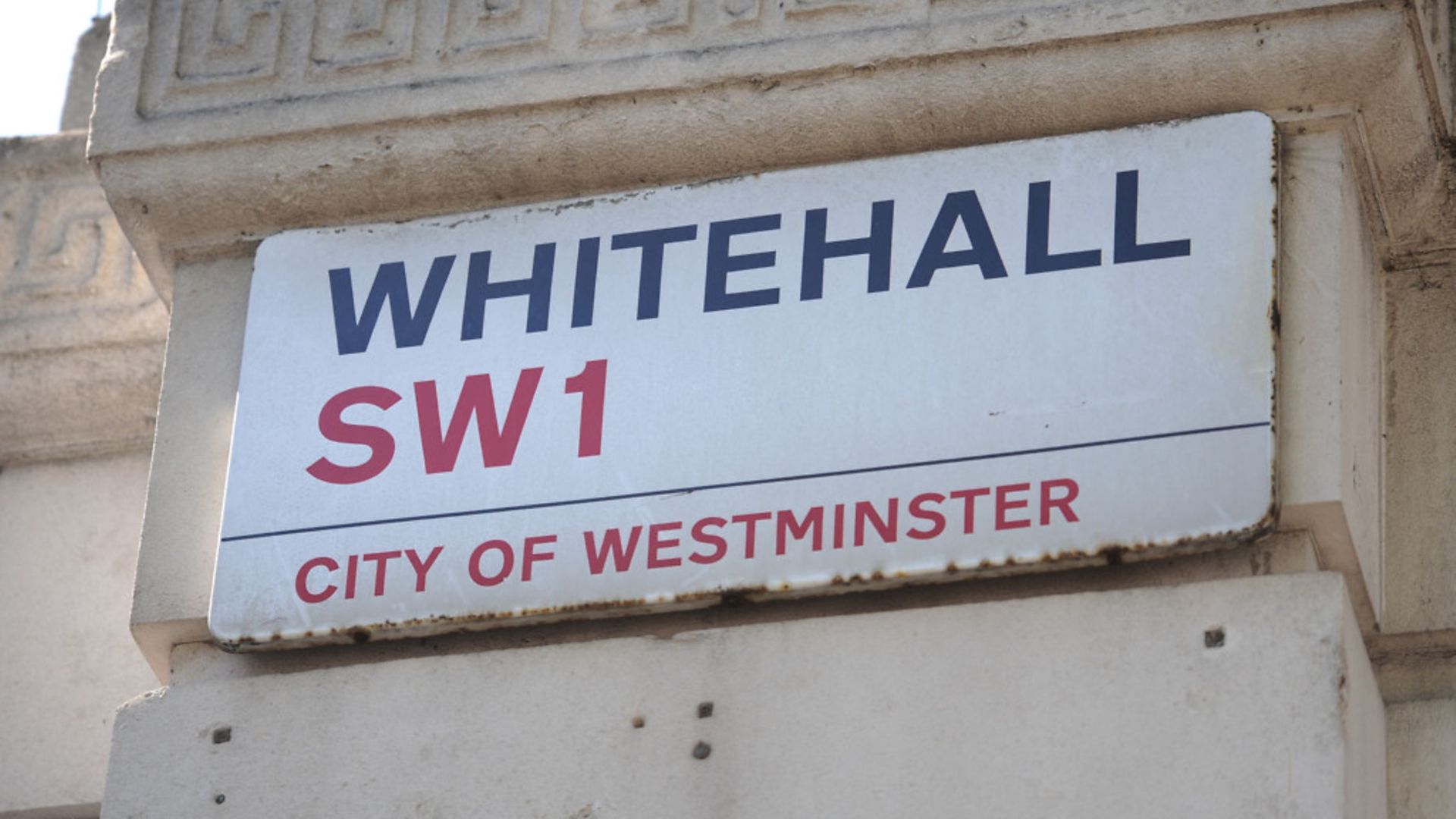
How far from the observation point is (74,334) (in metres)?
5.10

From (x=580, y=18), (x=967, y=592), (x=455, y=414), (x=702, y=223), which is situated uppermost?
(x=580, y=18)

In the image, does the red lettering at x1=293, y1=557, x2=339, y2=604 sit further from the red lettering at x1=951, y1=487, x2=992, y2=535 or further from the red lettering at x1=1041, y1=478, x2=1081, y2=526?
the red lettering at x1=1041, y1=478, x2=1081, y2=526

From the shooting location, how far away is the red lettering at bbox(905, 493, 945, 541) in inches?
153

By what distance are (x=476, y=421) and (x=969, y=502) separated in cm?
81

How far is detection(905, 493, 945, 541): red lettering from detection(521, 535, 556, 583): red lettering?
0.55 m

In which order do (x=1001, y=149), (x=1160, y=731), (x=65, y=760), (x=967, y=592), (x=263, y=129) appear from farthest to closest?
1. (x=65, y=760)
2. (x=263, y=129)
3. (x=1001, y=149)
4. (x=967, y=592)
5. (x=1160, y=731)

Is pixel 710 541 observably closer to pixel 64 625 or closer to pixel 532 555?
pixel 532 555

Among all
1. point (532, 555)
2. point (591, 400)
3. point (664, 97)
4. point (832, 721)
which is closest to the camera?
point (832, 721)

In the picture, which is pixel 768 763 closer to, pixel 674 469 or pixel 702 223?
pixel 674 469

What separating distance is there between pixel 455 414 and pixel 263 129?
0.63 metres

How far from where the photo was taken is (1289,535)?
3824mm

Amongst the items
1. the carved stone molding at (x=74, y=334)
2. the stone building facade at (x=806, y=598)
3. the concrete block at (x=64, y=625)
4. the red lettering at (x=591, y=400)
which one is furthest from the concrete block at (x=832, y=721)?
the carved stone molding at (x=74, y=334)

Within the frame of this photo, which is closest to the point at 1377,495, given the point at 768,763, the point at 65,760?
the point at 768,763

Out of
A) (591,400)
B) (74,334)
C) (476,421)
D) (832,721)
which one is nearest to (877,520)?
(832,721)
